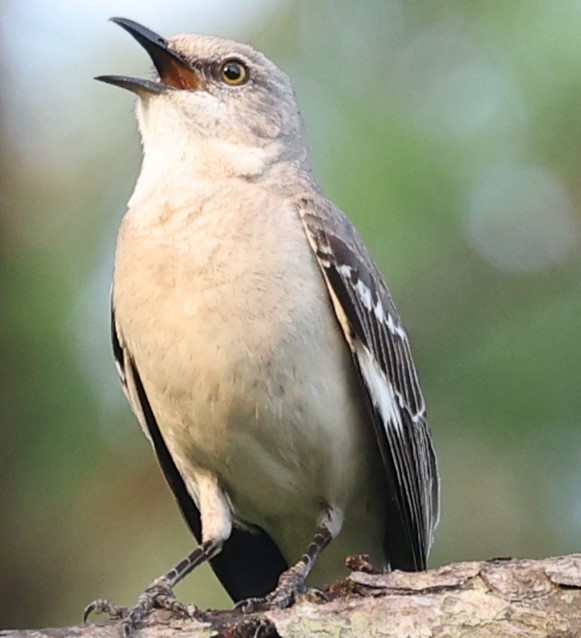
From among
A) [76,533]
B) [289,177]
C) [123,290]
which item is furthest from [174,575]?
[289,177]

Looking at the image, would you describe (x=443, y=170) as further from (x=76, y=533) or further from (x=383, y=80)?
(x=76, y=533)

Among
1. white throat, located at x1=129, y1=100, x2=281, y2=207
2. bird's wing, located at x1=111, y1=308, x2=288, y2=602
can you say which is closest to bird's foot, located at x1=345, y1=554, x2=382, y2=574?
bird's wing, located at x1=111, y1=308, x2=288, y2=602

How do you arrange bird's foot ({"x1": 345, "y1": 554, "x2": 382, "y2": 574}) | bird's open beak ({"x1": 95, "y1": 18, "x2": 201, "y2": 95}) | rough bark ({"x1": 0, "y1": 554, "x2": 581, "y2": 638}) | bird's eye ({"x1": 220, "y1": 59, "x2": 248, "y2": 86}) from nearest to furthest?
rough bark ({"x1": 0, "y1": 554, "x2": 581, "y2": 638}) → bird's foot ({"x1": 345, "y1": 554, "x2": 382, "y2": 574}) → bird's open beak ({"x1": 95, "y1": 18, "x2": 201, "y2": 95}) → bird's eye ({"x1": 220, "y1": 59, "x2": 248, "y2": 86})

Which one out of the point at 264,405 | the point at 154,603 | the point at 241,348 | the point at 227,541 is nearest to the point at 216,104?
the point at 241,348

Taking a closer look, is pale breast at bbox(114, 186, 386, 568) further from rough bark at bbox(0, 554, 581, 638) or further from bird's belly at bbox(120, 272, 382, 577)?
rough bark at bbox(0, 554, 581, 638)

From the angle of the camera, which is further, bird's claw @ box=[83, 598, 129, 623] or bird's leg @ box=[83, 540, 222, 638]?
bird's claw @ box=[83, 598, 129, 623]

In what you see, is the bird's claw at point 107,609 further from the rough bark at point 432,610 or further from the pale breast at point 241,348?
the pale breast at point 241,348

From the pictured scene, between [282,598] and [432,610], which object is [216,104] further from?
[432,610]
